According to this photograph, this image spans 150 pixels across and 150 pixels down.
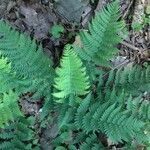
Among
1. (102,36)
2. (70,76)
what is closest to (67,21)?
(102,36)

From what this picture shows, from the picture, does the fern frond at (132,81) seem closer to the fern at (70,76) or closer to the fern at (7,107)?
the fern at (70,76)

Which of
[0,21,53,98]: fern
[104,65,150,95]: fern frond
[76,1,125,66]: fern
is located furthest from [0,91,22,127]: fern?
[104,65,150,95]: fern frond

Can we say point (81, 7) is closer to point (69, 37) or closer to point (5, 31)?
Result: point (69, 37)

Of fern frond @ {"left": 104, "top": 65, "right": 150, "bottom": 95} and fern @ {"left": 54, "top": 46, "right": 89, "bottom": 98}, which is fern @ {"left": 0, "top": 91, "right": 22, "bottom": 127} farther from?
fern frond @ {"left": 104, "top": 65, "right": 150, "bottom": 95}

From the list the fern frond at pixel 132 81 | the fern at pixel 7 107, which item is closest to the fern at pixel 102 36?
the fern frond at pixel 132 81

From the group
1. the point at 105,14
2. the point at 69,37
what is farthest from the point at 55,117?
the point at 105,14

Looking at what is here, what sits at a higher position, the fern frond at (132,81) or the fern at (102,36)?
the fern at (102,36)

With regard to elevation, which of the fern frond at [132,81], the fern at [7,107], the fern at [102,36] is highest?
the fern at [102,36]
